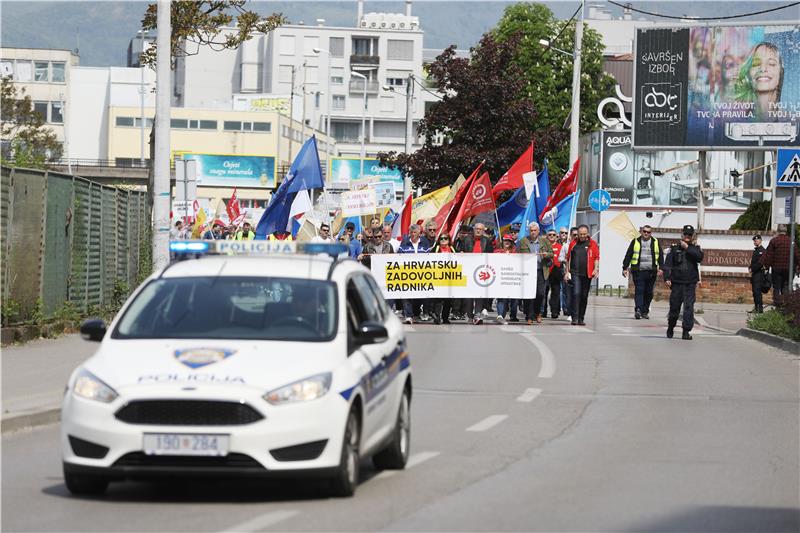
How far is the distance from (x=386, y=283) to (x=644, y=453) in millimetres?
18346

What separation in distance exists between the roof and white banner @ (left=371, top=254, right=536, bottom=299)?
19.1m

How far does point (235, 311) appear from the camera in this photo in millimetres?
9789

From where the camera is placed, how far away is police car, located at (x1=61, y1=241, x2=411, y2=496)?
8555mm

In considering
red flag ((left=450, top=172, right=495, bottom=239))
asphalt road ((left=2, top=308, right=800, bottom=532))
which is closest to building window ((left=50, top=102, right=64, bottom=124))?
red flag ((left=450, top=172, right=495, bottom=239))

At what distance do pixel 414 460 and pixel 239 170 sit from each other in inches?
4071

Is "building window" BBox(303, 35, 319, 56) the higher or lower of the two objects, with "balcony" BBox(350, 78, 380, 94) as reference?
higher

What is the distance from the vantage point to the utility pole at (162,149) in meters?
21.8

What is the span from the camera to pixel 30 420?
41.4ft

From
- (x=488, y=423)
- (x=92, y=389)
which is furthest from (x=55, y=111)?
(x=92, y=389)

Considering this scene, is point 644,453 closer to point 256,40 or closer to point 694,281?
point 694,281

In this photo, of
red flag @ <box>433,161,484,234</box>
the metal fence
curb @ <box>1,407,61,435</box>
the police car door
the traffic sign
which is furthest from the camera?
the traffic sign

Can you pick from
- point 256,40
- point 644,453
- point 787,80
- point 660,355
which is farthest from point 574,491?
point 256,40

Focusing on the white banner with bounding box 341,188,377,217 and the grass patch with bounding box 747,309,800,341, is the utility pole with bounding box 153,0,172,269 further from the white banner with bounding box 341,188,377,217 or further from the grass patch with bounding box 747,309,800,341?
the white banner with bounding box 341,188,377,217

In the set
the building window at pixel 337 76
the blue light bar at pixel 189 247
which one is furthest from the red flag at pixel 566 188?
the building window at pixel 337 76
